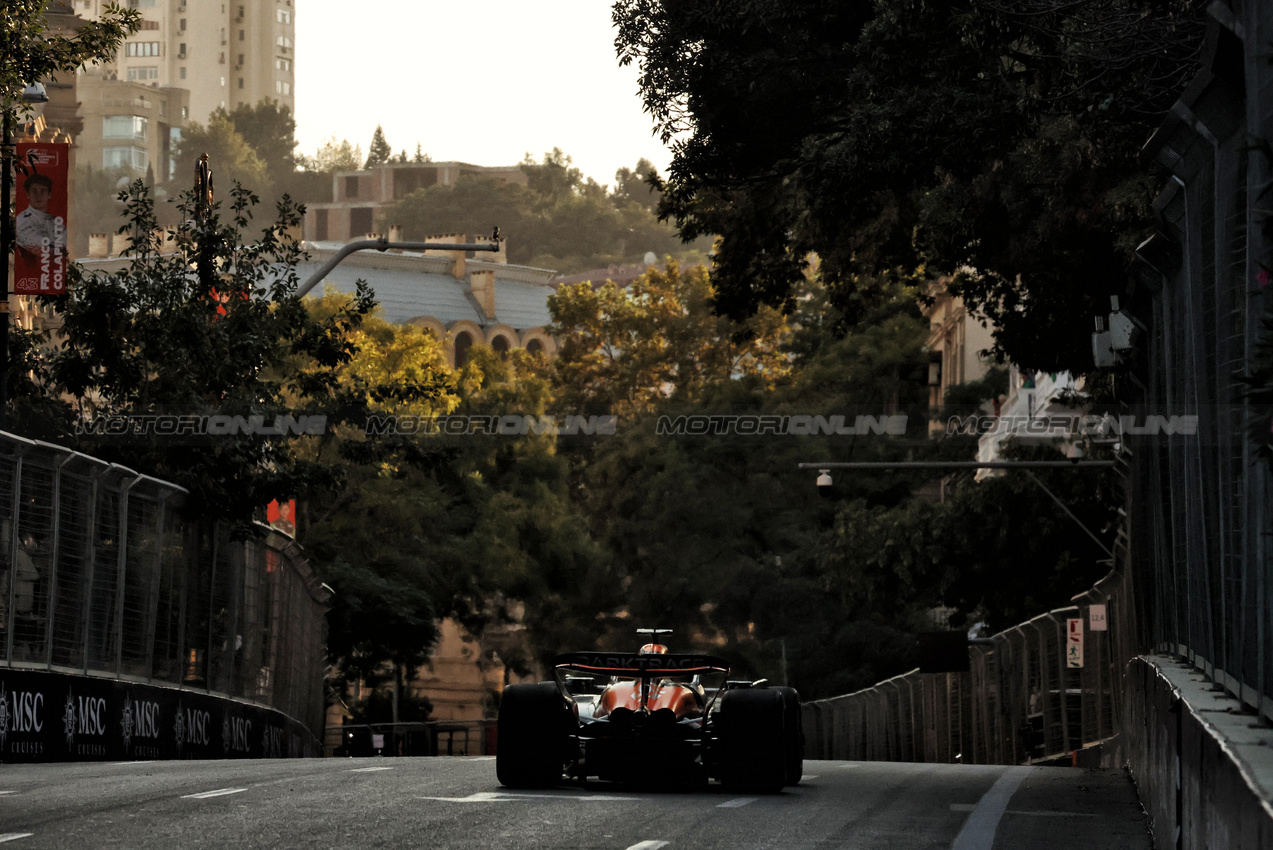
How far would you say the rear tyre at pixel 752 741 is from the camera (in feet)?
49.9

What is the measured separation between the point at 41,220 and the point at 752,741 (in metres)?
13.7

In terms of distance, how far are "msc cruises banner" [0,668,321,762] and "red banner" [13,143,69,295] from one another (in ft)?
18.1

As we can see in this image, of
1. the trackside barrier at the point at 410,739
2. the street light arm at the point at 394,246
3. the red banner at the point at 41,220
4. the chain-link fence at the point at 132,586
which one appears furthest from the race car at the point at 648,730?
the trackside barrier at the point at 410,739

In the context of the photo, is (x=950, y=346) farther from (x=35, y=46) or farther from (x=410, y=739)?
(x=35, y=46)

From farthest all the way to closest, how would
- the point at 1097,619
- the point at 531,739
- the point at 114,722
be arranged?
1. the point at 1097,619
2. the point at 114,722
3. the point at 531,739

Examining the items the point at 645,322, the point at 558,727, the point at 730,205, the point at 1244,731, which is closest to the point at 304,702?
the point at 730,205

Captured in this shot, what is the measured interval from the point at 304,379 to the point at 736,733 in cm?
1698

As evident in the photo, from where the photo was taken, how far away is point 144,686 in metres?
23.1

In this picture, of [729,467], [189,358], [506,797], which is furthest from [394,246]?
[729,467]

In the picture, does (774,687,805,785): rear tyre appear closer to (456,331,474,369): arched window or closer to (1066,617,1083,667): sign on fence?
(1066,617,1083,667): sign on fence

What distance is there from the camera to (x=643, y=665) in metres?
15.8

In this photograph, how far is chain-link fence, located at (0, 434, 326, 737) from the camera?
1989 cm

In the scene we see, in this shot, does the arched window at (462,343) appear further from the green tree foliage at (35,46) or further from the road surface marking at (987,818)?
the road surface marking at (987,818)

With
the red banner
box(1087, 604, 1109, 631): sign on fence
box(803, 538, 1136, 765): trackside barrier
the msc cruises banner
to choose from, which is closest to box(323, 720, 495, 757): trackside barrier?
box(803, 538, 1136, 765): trackside barrier
